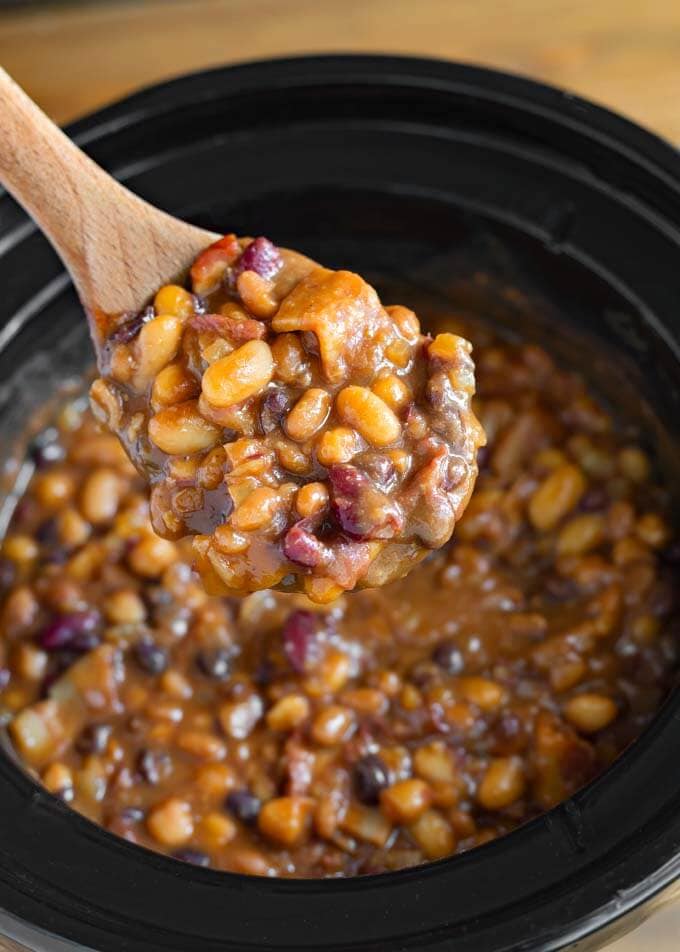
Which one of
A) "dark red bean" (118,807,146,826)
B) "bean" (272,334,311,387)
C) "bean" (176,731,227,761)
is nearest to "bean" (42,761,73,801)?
"dark red bean" (118,807,146,826)

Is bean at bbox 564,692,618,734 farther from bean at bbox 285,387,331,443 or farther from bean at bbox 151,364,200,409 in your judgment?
bean at bbox 151,364,200,409

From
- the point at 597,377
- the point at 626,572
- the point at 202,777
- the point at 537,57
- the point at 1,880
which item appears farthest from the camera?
the point at 537,57

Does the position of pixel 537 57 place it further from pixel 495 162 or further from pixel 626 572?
pixel 626 572

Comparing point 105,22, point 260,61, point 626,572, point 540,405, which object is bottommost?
point 626,572

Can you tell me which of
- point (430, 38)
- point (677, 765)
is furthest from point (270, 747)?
point (430, 38)

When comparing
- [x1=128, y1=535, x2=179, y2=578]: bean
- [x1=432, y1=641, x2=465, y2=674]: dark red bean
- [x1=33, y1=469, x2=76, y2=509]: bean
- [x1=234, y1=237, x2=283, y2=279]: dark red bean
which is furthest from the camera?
[x1=33, y1=469, x2=76, y2=509]: bean
